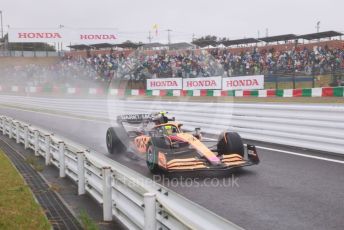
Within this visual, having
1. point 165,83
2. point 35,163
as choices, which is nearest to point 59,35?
point 165,83

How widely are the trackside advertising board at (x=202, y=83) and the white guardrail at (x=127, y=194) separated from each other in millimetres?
16439

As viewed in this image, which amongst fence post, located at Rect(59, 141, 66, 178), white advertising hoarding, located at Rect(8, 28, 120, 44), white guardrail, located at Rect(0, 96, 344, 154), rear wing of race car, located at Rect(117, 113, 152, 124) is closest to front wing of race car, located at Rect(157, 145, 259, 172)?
fence post, located at Rect(59, 141, 66, 178)

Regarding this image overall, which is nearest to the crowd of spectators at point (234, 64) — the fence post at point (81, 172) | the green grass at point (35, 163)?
the green grass at point (35, 163)

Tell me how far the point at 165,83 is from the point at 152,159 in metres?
19.7

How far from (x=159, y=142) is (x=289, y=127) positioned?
408 cm

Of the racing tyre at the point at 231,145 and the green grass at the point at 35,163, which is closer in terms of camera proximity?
the racing tyre at the point at 231,145

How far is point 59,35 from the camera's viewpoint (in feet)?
183

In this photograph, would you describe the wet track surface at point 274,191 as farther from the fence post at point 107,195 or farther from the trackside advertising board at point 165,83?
the trackside advertising board at point 165,83

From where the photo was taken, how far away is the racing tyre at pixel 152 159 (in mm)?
8117

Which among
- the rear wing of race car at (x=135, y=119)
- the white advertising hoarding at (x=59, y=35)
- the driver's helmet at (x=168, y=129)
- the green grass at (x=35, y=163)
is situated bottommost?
the green grass at (x=35, y=163)

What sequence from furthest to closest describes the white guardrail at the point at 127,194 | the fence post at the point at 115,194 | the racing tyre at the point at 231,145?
the racing tyre at the point at 231,145 < the fence post at the point at 115,194 < the white guardrail at the point at 127,194

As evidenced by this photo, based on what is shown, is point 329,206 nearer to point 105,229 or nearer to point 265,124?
point 105,229

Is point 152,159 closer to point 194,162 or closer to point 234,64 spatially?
point 194,162

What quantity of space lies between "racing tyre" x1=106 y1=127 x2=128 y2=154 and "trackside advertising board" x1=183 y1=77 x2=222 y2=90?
15218mm
